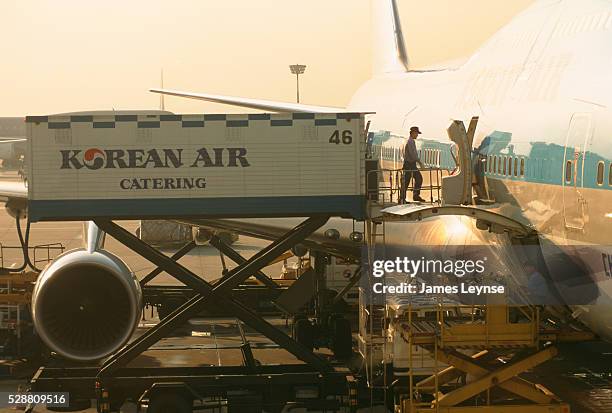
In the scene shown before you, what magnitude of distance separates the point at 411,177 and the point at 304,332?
373 centimetres

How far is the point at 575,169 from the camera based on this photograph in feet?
34.5

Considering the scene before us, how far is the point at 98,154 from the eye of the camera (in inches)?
504

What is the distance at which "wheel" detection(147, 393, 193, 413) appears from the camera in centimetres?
1273

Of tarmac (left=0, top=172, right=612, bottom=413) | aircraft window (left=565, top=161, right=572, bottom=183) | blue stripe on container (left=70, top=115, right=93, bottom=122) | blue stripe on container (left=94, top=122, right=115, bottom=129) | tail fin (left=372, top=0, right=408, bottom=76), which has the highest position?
tail fin (left=372, top=0, right=408, bottom=76)

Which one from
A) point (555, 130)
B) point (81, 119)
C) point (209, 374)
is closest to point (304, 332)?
point (209, 374)

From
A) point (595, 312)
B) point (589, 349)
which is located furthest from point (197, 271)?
point (595, 312)

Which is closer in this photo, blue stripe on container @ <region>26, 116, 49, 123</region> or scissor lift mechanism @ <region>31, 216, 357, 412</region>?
blue stripe on container @ <region>26, 116, 49, 123</region>

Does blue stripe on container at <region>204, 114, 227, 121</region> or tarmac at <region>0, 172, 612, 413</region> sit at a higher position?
blue stripe on container at <region>204, 114, 227, 121</region>

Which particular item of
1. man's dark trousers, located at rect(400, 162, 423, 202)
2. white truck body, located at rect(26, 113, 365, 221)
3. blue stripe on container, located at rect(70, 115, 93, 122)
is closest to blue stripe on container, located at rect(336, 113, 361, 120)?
white truck body, located at rect(26, 113, 365, 221)

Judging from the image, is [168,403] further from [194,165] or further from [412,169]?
[412,169]

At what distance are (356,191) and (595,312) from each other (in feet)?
11.5

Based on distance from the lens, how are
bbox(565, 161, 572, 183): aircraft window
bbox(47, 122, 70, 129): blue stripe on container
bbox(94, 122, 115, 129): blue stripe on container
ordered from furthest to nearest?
bbox(94, 122, 115, 129): blue stripe on container
bbox(47, 122, 70, 129): blue stripe on container
bbox(565, 161, 572, 183): aircraft window

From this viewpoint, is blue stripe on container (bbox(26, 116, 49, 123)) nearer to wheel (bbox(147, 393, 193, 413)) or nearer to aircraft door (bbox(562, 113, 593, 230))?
wheel (bbox(147, 393, 193, 413))

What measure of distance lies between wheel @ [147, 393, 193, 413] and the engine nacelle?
1.16 meters
